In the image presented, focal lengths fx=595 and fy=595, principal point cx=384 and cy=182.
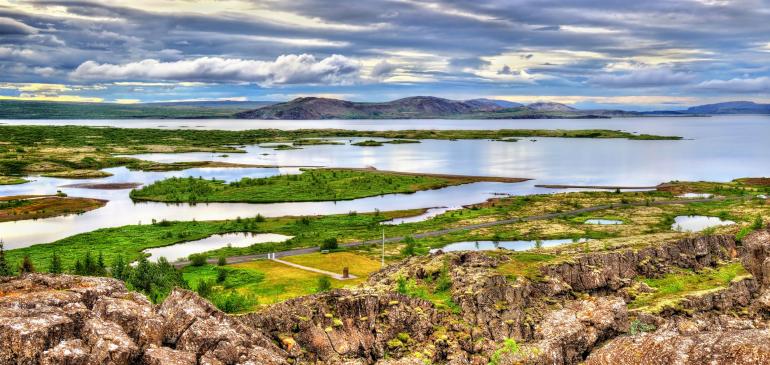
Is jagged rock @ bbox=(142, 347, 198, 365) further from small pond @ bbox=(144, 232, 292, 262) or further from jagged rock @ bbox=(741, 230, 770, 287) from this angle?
small pond @ bbox=(144, 232, 292, 262)

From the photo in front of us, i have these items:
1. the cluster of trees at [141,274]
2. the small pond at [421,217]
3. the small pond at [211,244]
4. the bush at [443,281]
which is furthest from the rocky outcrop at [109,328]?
the small pond at [421,217]

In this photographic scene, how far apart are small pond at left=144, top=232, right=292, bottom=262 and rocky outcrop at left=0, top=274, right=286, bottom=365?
211 feet

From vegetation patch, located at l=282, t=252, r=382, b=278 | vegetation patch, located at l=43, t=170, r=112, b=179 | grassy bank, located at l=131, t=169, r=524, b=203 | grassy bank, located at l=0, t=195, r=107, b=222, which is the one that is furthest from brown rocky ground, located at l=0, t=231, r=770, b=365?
vegetation patch, located at l=43, t=170, r=112, b=179

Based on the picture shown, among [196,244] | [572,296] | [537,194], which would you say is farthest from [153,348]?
[537,194]

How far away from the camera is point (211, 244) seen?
94750 mm

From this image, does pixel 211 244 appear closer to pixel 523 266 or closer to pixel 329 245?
pixel 329 245

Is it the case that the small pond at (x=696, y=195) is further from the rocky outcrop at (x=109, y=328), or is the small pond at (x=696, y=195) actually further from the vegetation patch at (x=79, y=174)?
the vegetation patch at (x=79, y=174)

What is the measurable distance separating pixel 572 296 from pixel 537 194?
115466mm

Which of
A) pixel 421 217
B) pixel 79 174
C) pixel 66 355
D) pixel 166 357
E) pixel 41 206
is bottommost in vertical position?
pixel 41 206

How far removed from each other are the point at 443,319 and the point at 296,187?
409 ft

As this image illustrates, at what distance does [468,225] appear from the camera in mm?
104812

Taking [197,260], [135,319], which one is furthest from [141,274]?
[135,319]

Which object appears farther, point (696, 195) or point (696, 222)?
point (696, 195)

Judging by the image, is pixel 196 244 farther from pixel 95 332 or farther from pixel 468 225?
pixel 95 332
